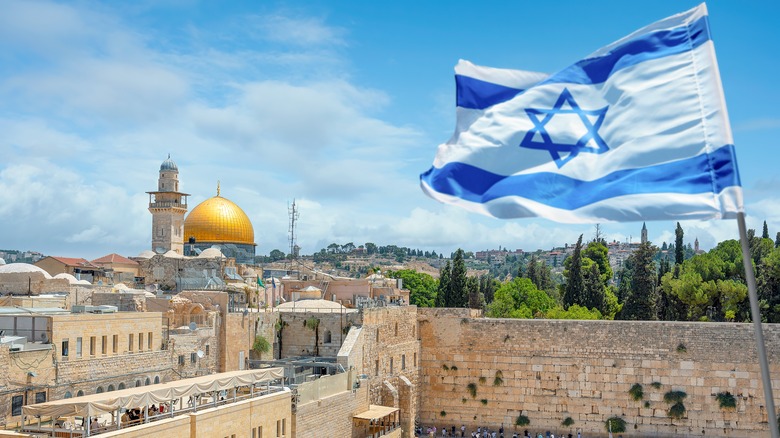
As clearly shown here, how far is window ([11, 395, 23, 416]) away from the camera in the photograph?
18.3 m

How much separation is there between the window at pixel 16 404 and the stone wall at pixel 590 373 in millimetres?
17213

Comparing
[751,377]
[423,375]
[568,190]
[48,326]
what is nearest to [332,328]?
[423,375]

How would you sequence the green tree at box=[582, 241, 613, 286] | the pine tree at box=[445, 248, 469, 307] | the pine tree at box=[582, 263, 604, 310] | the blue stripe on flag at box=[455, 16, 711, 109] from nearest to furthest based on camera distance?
1. the blue stripe on flag at box=[455, 16, 711, 109]
2. the pine tree at box=[582, 263, 604, 310]
3. the pine tree at box=[445, 248, 469, 307]
4. the green tree at box=[582, 241, 613, 286]

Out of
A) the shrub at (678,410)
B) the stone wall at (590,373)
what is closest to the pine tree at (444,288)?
the stone wall at (590,373)

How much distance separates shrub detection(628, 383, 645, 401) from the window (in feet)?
69.8

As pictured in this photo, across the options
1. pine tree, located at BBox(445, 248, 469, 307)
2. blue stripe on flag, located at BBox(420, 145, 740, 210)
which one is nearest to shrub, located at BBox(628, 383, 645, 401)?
pine tree, located at BBox(445, 248, 469, 307)

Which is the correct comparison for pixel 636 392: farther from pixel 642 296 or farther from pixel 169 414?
pixel 169 414

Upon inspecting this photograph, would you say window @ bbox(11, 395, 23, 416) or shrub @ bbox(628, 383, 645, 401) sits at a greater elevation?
window @ bbox(11, 395, 23, 416)

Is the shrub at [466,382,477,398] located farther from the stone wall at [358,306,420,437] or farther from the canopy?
the canopy

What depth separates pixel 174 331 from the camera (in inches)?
1004

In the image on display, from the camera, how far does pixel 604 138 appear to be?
7773mm

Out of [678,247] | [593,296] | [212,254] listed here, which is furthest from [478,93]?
[678,247]

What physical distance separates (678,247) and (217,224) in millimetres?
32121

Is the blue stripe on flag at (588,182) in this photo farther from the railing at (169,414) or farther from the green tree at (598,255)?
the green tree at (598,255)
